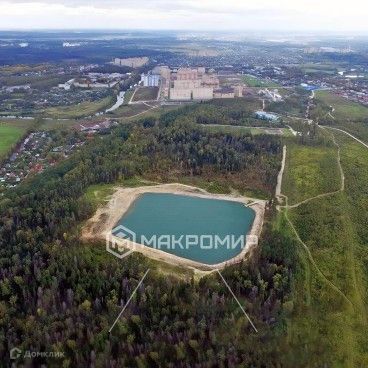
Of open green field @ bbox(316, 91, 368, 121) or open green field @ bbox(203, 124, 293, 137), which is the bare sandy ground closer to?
open green field @ bbox(203, 124, 293, 137)

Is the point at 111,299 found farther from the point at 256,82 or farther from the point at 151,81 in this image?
the point at 256,82

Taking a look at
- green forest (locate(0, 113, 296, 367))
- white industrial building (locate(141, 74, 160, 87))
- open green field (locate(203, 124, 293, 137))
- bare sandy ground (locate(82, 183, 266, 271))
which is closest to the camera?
green forest (locate(0, 113, 296, 367))

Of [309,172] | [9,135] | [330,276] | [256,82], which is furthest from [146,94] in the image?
[330,276]

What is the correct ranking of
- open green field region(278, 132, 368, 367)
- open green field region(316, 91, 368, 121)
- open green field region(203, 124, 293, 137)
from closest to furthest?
open green field region(278, 132, 368, 367), open green field region(203, 124, 293, 137), open green field region(316, 91, 368, 121)

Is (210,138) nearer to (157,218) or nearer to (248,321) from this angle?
(157,218)

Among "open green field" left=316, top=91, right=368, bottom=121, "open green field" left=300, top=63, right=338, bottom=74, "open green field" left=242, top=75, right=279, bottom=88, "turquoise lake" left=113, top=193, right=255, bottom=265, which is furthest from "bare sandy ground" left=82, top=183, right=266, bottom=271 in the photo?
"open green field" left=300, top=63, right=338, bottom=74

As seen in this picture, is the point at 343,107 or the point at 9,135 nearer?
the point at 9,135
